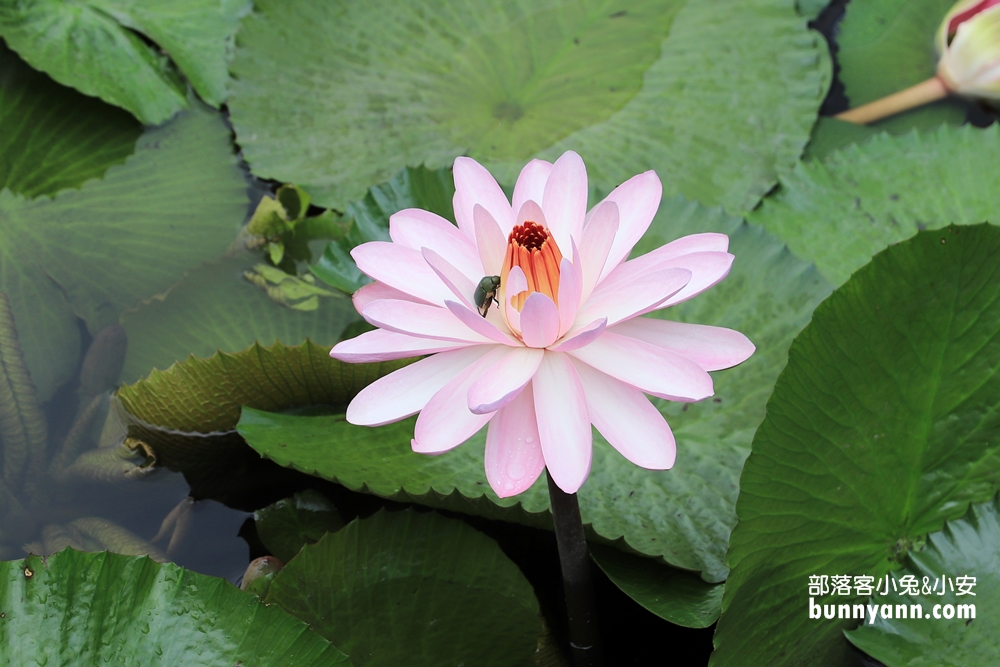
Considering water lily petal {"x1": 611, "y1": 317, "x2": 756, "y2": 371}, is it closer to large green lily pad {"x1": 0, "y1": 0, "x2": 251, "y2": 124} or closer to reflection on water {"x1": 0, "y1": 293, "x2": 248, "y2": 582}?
reflection on water {"x1": 0, "y1": 293, "x2": 248, "y2": 582}

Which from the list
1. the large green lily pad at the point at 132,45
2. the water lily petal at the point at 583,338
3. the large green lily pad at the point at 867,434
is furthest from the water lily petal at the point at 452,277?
the large green lily pad at the point at 132,45

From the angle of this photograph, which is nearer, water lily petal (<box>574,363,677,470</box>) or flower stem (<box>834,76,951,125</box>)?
water lily petal (<box>574,363,677,470</box>)

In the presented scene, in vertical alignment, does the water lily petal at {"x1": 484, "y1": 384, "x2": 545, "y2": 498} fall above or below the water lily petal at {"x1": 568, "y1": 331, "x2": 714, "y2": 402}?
below

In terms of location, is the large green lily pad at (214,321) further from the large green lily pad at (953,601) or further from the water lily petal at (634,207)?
the large green lily pad at (953,601)

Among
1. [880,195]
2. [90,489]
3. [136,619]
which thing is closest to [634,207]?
[136,619]

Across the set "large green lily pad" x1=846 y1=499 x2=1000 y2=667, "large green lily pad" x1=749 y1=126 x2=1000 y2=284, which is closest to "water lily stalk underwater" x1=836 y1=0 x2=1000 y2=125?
"large green lily pad" x1=749 y1=126 x2=1000 y2=284

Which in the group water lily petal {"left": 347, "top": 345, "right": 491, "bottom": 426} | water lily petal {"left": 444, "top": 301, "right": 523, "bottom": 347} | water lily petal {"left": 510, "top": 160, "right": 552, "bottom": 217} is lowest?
water lily petal {"left": 347, "top": 345, "right": 491, "bottom": 426}

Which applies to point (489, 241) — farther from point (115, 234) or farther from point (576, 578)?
point (115, 234)

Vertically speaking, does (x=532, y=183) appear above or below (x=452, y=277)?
above
